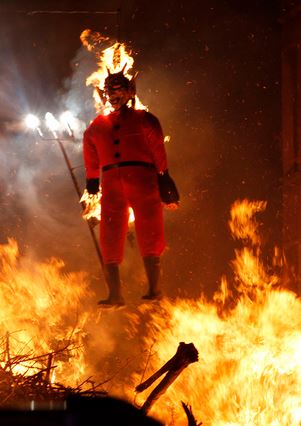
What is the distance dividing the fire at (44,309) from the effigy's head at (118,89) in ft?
11.3

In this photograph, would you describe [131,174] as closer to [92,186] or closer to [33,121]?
[92,186]

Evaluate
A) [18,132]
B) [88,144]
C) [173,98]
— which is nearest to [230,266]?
[173,98]

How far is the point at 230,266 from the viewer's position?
21.2ft

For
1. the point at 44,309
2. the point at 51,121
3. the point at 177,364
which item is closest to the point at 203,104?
the point at 51,121

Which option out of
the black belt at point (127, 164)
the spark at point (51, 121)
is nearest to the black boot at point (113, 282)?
the black belt at point (127, 164)

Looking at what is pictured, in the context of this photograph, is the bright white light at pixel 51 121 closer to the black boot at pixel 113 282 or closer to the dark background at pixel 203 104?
the dark background at pixel 203 104

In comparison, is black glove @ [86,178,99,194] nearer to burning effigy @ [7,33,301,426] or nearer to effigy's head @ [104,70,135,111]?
effigy's head @ [104,70,135,111]

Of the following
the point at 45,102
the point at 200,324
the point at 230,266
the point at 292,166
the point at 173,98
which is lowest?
the point at 200,324

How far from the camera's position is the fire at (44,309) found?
300 inches

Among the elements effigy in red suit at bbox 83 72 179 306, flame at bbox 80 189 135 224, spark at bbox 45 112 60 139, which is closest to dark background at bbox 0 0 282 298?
spark at bbox 45 112 60 139

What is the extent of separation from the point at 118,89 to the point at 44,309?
4190 millimetres

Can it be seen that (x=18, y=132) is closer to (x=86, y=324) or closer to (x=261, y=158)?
(x=86, y=324)

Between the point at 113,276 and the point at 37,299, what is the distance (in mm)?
3503

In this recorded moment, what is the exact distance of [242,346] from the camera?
6.34 m
